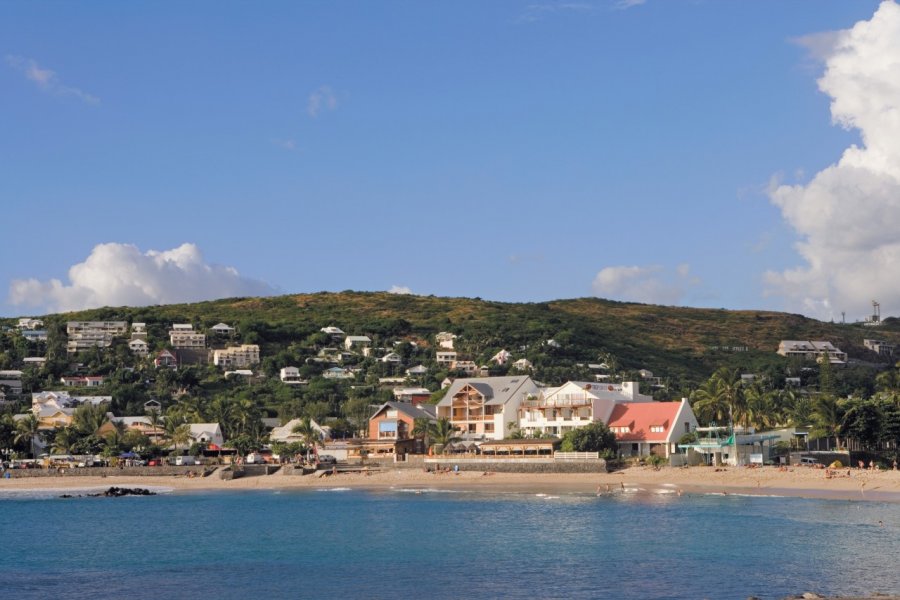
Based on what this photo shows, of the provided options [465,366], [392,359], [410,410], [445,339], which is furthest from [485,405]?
[445,339]

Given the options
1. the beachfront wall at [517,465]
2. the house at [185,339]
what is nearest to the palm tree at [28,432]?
the beachfront wall at [517,465]

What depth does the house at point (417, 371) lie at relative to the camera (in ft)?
548

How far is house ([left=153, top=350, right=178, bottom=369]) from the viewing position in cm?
16600

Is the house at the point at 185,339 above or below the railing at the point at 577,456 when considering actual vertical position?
above

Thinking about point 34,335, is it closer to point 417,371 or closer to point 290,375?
point 290,375

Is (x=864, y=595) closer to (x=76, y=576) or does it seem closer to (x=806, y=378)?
(x=76, y=576)

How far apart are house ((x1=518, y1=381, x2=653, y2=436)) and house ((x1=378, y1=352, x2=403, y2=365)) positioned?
77880 mm

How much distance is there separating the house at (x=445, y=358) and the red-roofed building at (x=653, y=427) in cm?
8741

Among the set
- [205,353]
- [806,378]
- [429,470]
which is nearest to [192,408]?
[429,470]

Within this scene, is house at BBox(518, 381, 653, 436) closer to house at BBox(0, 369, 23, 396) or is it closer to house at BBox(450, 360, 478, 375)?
house at BBox(450, 360, 478, 375)

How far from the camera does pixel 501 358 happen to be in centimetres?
16988

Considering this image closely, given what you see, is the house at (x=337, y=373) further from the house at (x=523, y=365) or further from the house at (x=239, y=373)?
the house at (x=523, y=365)

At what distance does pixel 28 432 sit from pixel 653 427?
64.4 metres

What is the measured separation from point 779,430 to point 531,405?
2294 cm
